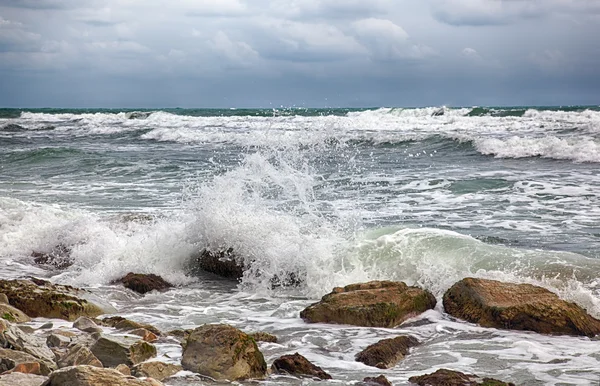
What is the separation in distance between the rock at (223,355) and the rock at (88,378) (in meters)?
1.02

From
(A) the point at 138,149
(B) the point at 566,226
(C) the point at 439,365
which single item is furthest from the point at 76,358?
(A) the point at 138,149

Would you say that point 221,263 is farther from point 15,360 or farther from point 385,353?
point 15,360

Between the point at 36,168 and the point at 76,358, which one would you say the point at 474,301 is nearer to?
the point at 76,358

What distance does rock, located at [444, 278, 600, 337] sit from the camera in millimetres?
5602

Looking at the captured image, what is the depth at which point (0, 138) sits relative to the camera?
106 feet

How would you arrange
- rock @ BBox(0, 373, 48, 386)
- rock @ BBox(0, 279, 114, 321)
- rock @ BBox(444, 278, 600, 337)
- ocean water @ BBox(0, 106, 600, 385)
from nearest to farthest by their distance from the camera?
rock @ BBox(0, 373, 48, 386)
ocean water @ BBox(0, 106, 600, 385)
rock @ BBox(444, 278, 600, 337)
rock @ BBox(0, 279, 114, 321)

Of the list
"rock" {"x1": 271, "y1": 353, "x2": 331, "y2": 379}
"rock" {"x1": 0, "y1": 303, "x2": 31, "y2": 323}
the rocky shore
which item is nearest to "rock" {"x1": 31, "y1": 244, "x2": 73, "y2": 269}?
the rocky shore

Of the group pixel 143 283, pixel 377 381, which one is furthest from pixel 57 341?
pixel 143 283

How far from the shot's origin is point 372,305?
19.6ft

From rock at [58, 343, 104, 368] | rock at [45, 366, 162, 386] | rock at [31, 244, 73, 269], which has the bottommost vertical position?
rock at [31, 244, 73, 269]

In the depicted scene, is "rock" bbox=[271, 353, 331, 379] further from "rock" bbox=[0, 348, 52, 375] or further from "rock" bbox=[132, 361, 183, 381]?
"rock" bbox=[0, 348, 52, 375]

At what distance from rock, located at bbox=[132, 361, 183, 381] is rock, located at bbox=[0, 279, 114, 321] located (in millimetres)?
1947

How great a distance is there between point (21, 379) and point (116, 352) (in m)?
0.88

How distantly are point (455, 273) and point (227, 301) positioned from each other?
237cm
